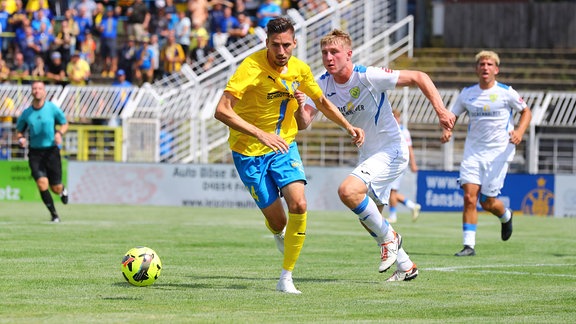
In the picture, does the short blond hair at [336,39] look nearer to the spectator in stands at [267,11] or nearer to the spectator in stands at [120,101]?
the spectator in stands at [120,101]

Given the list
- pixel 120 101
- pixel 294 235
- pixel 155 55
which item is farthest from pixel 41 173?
pixel 155 55

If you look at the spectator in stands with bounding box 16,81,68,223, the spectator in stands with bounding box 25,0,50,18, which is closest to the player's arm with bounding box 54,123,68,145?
the spectator in stands with bounding box 16,81,68,223

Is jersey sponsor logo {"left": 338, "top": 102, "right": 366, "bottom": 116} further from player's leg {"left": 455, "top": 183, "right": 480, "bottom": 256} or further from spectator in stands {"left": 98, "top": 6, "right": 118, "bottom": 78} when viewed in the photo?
spectator in stands {"left": 98, "top": 6, "right": 118, "bottom": 78}

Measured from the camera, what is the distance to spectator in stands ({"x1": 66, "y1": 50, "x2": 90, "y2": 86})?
1353 inches

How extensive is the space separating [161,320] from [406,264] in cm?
386

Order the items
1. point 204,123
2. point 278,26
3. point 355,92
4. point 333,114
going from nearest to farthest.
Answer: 1. point 278,26
2. point 333,114
3. point 355,92
4. point 204,123

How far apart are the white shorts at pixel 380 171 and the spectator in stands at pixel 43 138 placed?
33.7 feet

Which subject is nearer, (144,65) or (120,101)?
(120,101)

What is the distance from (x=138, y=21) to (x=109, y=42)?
43.4 inches

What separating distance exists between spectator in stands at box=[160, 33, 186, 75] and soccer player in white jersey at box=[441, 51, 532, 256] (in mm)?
19711

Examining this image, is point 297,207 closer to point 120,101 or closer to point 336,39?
point 336,39

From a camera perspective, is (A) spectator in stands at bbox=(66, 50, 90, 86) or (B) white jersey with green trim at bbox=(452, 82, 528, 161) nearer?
(B) white jersey with green trim at bbox=(452, 82, 528, 161)

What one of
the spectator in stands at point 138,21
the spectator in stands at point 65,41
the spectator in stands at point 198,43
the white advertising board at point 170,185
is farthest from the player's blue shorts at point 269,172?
the spectator in stands at point 65,41

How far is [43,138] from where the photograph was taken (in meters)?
21.7
